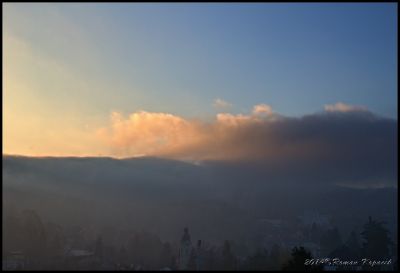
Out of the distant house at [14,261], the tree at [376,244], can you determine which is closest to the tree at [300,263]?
the tree at [376,244]

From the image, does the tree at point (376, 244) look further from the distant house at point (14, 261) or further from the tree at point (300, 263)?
the distant house at point (14, 261)

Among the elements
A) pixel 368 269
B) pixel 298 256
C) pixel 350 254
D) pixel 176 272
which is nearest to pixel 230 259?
pixel 176 272

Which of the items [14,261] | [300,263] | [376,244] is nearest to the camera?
[300,263]

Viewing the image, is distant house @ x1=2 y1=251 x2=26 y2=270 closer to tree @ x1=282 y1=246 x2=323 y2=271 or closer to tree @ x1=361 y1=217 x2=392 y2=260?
tree @ x1=361 y1=217 x2=392 y2=260

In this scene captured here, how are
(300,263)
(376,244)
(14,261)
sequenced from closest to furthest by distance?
(300,263) < (376,244) < (14,261)

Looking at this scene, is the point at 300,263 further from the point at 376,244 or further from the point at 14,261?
the point at 14,261

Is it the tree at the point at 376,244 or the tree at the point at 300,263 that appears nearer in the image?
the tree at the point at 300,263

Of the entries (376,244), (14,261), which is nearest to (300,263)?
(376,244)

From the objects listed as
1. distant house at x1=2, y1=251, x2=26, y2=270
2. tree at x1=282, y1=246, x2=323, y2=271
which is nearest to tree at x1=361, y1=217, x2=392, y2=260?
tree at x1=282, y1=246, x2=323, y2=271

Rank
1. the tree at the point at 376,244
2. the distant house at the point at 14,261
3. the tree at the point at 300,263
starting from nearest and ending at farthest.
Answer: the tree at the point at 300,263, the tree at the point at 376,244, the distant house at the point at 14,261
